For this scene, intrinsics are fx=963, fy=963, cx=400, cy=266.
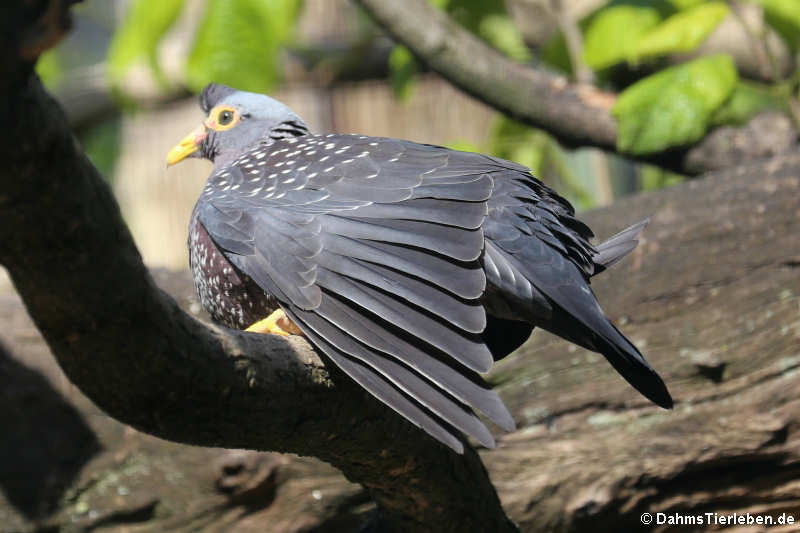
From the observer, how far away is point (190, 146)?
10.9ft

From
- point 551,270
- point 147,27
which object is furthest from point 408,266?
point 147,27

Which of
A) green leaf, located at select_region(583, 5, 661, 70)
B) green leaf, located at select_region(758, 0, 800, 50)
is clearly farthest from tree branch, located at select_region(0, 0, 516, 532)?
green leaf, located at select_region(758, 0, 800, 50)

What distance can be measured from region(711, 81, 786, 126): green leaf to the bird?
1.68m

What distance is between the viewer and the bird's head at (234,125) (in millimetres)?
3246

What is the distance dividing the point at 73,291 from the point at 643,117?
2797 mm

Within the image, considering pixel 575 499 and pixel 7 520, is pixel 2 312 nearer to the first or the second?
pixel 7 520

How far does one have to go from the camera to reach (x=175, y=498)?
3.10m

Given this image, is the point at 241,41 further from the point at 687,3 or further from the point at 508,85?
the point at 687,3

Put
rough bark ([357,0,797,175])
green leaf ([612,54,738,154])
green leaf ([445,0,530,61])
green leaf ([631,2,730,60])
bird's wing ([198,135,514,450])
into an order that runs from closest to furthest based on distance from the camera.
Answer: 1. bird's wing ([198,135,514,450])
2. green leaf ([631,2,730,60])
3. green leaf ([612,54,738,154])
4. rough bark ([357,0,797,175])
5. green leaf ([445,0,530,61])

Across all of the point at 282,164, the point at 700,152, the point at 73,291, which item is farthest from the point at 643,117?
the point at 73,291

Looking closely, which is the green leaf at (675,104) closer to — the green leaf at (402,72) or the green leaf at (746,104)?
the green leaf at (746,104)

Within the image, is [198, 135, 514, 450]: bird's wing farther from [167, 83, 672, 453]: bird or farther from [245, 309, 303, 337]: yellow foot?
[245, 309, 303, 337]: yellow foot

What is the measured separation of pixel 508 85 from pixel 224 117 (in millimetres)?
1435

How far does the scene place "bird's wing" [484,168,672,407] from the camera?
2184 mm
